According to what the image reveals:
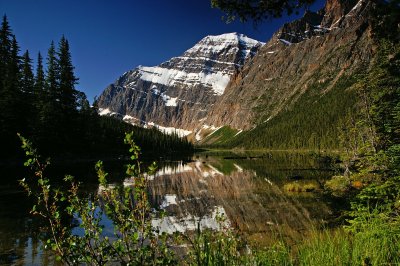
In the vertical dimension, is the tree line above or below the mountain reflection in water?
above

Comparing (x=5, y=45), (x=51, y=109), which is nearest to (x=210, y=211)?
(x=51, y=109)

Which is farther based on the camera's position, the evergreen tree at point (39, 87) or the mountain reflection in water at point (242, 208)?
the evergreen tree at point (39, 87)

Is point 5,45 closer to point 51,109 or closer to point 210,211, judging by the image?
point 51,109

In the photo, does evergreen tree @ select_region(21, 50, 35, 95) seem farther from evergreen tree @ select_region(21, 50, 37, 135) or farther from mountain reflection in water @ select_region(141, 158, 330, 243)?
mountain reflection in water @ select_region(141, 158, 330, 243)

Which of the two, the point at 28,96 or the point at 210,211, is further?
the point at 28,96

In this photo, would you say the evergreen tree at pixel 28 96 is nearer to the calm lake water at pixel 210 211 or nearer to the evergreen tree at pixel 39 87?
the evergreen tree at pixel 39 87

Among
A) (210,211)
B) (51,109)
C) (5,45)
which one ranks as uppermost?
(5,45)

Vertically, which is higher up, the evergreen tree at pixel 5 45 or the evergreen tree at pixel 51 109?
the evergreen tree at pixel 5 45

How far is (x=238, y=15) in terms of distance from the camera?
357 inches

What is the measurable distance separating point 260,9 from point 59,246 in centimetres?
746

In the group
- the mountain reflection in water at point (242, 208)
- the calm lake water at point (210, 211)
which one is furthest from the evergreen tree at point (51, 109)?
the mountain reflection in water at point (242, 208)

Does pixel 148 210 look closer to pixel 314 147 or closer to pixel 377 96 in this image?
pixel 377 96

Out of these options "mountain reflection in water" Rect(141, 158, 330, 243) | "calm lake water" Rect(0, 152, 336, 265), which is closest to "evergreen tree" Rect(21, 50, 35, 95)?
"calm lake water" Rect(0, 152, 336, 265)

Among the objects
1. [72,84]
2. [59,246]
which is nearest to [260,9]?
[59,246]
